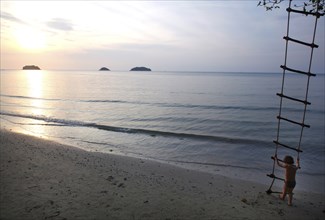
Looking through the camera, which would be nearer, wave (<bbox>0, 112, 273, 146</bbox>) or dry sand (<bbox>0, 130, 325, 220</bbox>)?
dry sand (<bbox>0, 130, 325, 220</bbox>)

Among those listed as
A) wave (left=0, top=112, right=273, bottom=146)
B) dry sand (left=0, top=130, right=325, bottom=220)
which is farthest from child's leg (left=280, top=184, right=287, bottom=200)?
wave (left=0, top=112, right=273, bottom=146)

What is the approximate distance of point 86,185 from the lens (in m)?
7.71

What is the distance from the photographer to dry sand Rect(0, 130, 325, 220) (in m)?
6.21

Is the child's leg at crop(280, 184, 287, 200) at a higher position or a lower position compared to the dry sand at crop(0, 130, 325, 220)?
higher

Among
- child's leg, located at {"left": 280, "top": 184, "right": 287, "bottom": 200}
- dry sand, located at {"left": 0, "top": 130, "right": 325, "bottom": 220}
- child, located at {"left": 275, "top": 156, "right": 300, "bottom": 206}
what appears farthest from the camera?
child's leg, located at {"left": 280, "top": 184, "right": 287, "bottom": 200}

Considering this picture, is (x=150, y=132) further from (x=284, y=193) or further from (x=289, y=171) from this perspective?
(x=289, y=171)

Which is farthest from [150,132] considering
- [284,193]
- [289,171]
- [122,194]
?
[289,171]

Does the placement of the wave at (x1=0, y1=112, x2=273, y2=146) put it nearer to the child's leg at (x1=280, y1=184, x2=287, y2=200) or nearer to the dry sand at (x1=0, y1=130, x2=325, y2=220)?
the dry sand at (x1=0, y1=130, x2=325, y2=220)

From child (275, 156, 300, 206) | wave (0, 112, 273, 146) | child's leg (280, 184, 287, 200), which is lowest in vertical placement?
wave (0, 112, 273, 146)

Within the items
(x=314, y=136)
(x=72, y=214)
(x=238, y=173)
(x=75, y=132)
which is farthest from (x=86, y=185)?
(x=314, y=136)

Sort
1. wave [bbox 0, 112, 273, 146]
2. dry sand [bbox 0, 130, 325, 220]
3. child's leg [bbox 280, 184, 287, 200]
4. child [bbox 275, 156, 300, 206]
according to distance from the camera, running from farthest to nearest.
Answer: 1. wave [bbox 0, 112, 273, 146]
2. child's leg [bbox 280, 184, 287, 200]
3. child [bbox 275, 156, 300, 206]
4. dry sand [bbox 0, 130, 325, 220]

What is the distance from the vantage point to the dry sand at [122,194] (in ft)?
20.4

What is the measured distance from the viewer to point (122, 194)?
7227 millimetres

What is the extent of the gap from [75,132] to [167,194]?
1328 cm
